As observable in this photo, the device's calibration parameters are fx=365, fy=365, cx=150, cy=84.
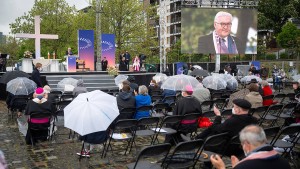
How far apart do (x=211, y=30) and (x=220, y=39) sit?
1053 mm

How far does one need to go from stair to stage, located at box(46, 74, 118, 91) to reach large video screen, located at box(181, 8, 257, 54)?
34.0 ft

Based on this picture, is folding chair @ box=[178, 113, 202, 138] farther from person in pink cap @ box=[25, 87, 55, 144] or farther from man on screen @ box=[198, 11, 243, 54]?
man on screen @ box=[198, 11, 243, 54]

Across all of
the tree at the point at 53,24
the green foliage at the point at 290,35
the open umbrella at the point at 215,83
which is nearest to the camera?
the open umbrella at the point at 215,83

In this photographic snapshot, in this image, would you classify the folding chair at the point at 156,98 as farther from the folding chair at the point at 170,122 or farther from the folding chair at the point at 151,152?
the folding chair at the point at 151,152

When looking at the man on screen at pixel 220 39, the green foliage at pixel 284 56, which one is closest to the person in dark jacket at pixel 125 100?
the man on screen at pixel 220 39

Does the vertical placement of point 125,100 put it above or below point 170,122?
above

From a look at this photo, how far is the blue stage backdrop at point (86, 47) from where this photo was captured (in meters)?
24.3

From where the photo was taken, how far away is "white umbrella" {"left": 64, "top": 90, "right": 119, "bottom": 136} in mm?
6387

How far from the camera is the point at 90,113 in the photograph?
253 inches

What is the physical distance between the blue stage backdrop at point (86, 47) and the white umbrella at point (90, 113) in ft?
59.1

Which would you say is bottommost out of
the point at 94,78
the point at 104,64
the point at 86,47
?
the point at 94,78

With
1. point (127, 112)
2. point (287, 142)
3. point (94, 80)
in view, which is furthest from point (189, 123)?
point (94, 80)

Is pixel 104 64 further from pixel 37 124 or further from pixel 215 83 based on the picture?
pixel 37 124

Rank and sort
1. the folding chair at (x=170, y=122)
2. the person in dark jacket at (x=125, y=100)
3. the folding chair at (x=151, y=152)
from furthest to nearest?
the person in dark jacket at (x=125, y=100)
the folding chair at (x=170, y=122)
the folding chair at (x=151, y=152)
